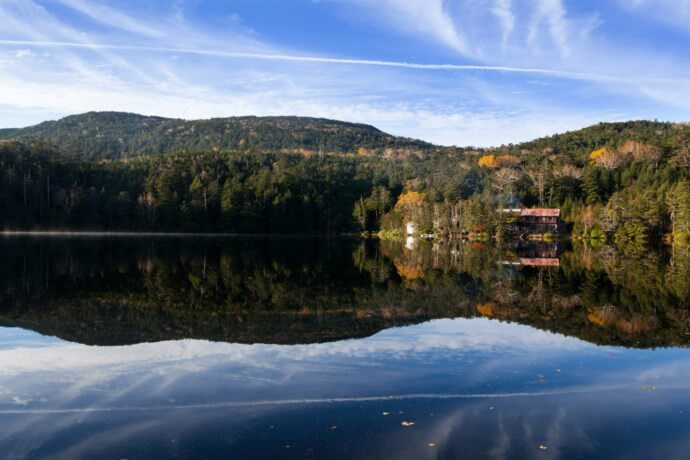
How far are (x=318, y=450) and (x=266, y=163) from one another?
127850mm

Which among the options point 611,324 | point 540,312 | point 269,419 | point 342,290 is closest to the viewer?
point 269,419

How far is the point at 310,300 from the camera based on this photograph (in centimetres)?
2281

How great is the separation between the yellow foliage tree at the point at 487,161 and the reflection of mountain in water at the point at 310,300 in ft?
397

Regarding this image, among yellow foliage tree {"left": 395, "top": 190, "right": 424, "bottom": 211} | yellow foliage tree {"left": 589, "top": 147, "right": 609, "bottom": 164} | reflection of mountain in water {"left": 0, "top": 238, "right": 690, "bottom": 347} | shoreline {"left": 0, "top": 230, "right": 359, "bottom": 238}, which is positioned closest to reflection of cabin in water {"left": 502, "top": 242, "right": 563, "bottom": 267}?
reflection of mountain in water {"left": 0, "top": 238, "right": 690, "bottom": 347}

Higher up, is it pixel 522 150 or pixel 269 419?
pixel 522 150

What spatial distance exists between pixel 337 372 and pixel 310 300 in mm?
10212

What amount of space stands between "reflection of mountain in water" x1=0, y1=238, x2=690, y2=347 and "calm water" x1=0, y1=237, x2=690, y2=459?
5.7 inches

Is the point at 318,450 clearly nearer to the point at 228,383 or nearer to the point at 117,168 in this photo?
the point at 228,383

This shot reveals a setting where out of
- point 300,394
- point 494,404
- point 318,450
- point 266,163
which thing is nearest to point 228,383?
point 300,394

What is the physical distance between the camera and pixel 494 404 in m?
10.8

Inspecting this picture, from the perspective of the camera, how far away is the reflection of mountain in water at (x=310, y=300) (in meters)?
17.1

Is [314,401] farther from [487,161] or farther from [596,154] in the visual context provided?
[487,161]

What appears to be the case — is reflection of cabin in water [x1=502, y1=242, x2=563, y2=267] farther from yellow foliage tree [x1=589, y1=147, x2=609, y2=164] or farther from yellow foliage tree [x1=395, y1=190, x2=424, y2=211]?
yellow foliage tree [x1=589, y1=147, x2=609, y2=164]

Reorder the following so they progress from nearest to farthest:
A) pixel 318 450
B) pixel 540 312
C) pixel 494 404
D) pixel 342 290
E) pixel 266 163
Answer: pixel 318 450 → pixel 494 404 → pixel 540 312 → pixel 342 290 → pixel 266 163
